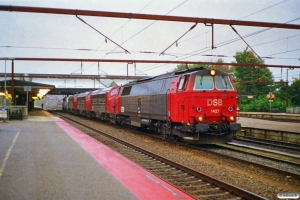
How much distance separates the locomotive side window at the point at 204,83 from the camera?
15.5 metres

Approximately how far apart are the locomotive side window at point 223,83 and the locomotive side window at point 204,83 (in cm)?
29

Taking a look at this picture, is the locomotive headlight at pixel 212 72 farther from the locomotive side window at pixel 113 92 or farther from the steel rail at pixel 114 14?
the locomotive side window at pixel 113 92

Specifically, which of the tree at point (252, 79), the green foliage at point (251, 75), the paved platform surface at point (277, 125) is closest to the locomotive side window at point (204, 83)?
the paved platform surface at point (277, 125)

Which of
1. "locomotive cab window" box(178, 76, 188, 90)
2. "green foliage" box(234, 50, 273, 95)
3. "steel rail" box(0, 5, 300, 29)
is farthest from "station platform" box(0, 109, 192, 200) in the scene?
"green foliage" box(234, 50, 273, 95)

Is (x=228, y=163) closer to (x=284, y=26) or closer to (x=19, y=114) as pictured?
(x=284, y=26)

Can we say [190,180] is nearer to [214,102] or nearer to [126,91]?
[214,102]

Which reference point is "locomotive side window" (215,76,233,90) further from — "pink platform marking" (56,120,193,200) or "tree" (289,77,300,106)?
"tree" (289,77,300,106)

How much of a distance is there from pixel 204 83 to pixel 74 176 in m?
8.25

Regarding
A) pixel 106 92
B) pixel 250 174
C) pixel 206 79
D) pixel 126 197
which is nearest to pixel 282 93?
pixel 106 92

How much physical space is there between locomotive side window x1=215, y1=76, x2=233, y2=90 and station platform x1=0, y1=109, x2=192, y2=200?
228 inches

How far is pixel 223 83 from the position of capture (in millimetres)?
16109

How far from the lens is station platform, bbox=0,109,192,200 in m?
7.61

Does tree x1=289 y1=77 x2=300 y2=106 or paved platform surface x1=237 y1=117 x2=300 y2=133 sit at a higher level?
tree x1=289 y1=77 x2=300 y2=106

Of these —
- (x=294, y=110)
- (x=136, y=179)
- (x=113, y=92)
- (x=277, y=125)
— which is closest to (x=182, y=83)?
(x=136, y=179)
